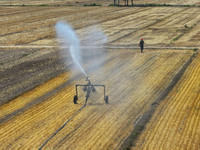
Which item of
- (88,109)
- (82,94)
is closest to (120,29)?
(82,94)

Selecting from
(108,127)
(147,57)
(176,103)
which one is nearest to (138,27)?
(147,57)

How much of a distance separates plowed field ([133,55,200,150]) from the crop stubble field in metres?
0.45

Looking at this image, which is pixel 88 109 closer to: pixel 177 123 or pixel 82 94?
pixel 82 94

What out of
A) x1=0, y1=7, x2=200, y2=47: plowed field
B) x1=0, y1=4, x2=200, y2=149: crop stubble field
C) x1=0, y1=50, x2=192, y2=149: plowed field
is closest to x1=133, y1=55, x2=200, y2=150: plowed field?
x1=0, y1=4, x2=200, y2=149: crop stubble field

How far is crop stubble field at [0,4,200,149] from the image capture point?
17547 millimetres

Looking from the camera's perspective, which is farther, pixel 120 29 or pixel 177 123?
pixel 120 29

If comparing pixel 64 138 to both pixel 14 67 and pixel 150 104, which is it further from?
pixel 14 67

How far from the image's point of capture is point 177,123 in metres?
18.4

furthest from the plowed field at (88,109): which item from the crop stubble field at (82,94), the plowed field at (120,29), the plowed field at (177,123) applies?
the plowed field at (120,29)

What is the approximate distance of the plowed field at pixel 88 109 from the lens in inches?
672

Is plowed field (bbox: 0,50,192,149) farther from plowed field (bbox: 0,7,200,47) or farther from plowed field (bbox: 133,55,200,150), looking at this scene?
plowed field (bbox: 0,7,200,47)

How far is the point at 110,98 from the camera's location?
2269 cm

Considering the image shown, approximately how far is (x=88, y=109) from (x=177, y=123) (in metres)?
6.14

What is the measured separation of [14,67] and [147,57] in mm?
15128
